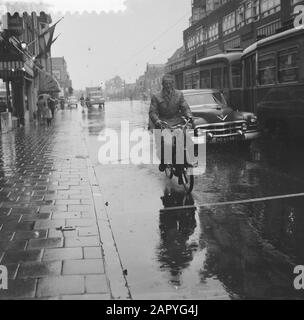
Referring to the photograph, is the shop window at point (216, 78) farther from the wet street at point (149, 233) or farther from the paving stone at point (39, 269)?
the paving stone at point (39, 269)

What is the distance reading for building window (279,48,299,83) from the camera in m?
12.9

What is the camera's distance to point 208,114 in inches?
545

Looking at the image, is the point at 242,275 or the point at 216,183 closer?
the point at 242,275

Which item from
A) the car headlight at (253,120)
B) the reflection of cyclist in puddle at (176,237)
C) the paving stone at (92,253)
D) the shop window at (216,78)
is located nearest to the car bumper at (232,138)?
the car headlight at (253,120)

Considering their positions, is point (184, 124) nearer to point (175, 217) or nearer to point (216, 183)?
point (216, 183)

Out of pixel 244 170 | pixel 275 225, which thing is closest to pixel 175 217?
pixel 275 225

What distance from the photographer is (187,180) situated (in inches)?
331

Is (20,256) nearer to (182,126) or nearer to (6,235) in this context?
(6,235)

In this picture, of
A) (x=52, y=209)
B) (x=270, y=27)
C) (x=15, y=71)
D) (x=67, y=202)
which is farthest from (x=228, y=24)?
(x=52, y=209)

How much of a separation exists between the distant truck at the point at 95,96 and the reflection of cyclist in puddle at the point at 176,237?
58937 millimetres

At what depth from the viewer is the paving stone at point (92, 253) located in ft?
16.2

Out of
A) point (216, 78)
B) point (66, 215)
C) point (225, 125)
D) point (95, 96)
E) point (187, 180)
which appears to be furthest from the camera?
point (95, 96)

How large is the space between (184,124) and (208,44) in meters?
53.7

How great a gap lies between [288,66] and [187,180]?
649 cm
